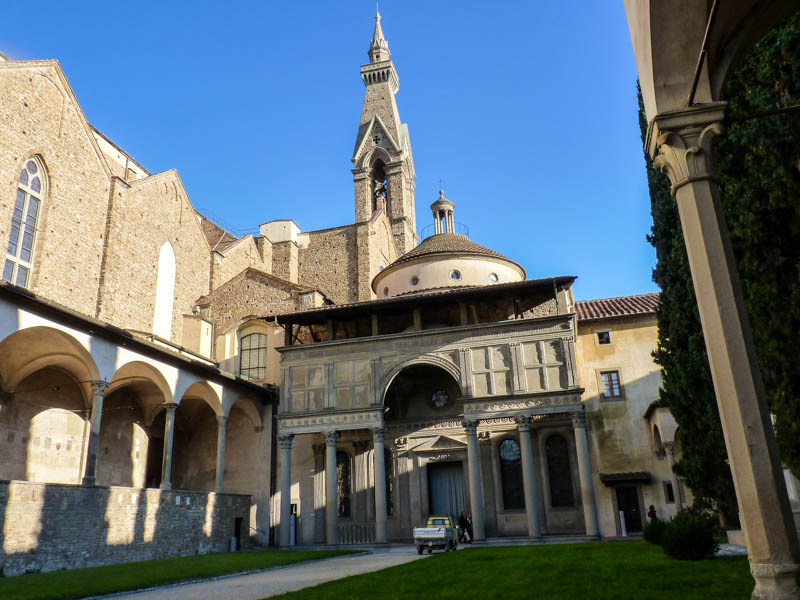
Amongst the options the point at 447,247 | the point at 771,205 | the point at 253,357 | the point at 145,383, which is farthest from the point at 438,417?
the point at 771,205

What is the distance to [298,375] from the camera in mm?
22891

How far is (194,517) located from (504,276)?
1495 centimetres

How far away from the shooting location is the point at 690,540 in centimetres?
905

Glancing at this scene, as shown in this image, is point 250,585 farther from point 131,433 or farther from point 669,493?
point 669,493

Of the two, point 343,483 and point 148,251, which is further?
point 148,251

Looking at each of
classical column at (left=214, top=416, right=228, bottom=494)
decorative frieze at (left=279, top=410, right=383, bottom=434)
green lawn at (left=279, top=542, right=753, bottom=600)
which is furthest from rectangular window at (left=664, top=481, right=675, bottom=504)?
classical column at (left=214, top=416, right=228, bottom=494)

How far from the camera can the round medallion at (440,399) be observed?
953 inches

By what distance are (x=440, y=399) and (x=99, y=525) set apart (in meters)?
12.5

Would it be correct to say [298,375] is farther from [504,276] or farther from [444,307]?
[504,276]

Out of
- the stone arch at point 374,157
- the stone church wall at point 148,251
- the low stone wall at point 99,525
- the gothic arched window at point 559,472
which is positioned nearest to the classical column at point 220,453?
the low stone wall at point 99,525

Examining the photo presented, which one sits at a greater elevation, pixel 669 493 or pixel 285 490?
pixel 285 490

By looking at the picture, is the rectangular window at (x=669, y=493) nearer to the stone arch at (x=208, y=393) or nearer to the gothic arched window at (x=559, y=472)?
the gothic arched window at (x=559, y=472)

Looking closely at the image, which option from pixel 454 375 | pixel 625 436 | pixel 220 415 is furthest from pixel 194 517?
pixel 625 436

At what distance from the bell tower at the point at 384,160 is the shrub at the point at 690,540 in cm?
3423
